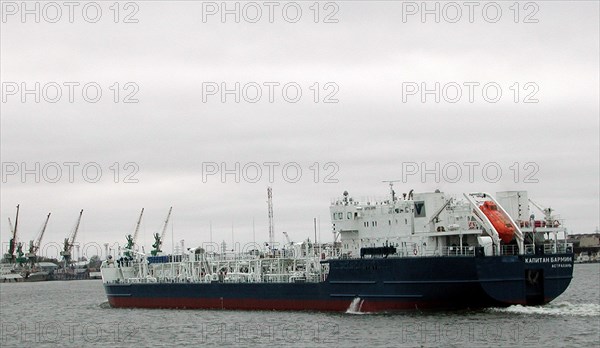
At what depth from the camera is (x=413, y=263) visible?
56.3 m

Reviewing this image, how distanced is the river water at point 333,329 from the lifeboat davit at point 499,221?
175 inches

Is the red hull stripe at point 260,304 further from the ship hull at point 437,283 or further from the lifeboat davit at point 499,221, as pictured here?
the lifeboat davit at point 499,221

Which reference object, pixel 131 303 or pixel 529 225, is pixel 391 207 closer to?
pixel 529 225

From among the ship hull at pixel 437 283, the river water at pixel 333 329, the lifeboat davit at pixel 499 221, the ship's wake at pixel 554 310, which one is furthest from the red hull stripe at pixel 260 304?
the lifeboat davit at pixel 499 221

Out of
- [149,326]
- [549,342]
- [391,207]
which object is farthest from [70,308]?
[549,342]

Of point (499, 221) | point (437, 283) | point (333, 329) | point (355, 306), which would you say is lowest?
point (333, 329)

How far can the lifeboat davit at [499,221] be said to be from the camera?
5750 cm

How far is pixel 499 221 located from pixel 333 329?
41.6ft

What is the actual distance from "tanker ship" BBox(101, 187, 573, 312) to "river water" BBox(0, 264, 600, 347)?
124cm

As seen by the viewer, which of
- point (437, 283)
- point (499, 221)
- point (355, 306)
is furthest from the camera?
point (355, 306)

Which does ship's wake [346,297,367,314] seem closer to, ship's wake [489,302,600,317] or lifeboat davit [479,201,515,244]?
ship's wake [489,302,600,317]

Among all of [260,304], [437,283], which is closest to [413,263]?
[437,283]

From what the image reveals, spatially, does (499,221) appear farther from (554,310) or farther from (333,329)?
(333,329)

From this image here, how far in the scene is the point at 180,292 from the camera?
246ft
